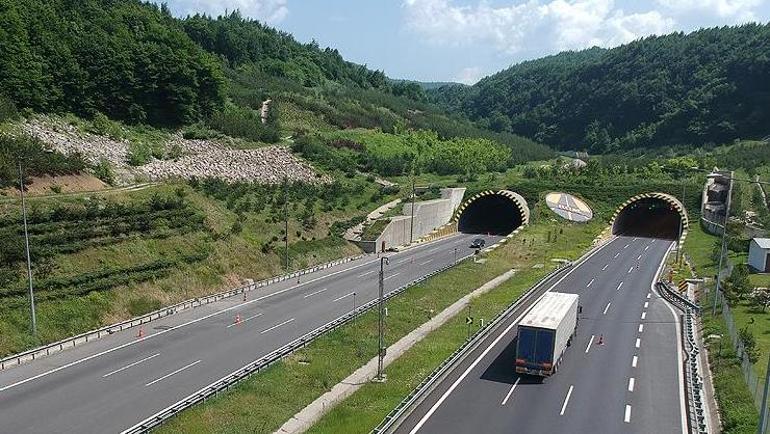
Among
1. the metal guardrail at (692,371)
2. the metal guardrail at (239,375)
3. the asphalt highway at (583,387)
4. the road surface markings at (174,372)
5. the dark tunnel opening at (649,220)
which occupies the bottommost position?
the road surface markings at (174,372)

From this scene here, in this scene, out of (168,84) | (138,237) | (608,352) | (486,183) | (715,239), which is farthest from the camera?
(486,183)

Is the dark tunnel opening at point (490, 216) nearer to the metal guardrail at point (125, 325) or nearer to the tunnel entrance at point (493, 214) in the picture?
the tunnel entrance at point (493, 214)

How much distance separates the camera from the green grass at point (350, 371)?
25969 millimetres

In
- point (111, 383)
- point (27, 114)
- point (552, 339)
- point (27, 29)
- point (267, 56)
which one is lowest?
point (111, 383)

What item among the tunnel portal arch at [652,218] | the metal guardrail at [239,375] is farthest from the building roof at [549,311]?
the tunnel portal arch at [652,218]

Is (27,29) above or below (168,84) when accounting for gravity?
above

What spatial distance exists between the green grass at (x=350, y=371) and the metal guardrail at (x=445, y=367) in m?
0.90

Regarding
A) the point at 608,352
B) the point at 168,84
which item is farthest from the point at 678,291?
the point at 168,84

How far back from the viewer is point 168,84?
80.1 m

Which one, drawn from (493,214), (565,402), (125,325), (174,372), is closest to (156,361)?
(174,372)

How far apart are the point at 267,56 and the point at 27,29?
107991mm

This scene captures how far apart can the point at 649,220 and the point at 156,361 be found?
91691 millimetres

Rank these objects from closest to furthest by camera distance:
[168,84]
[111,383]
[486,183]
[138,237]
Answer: [111,383], [138,237], [168,84], [486,183]

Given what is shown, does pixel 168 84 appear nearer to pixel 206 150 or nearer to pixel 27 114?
pixel 206 150
